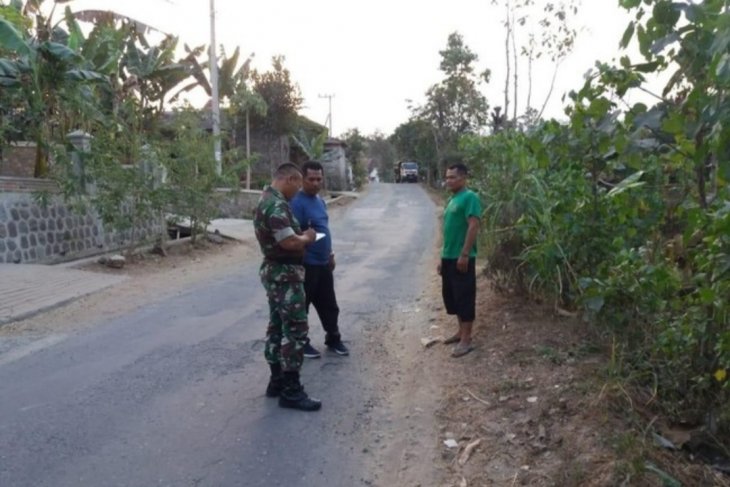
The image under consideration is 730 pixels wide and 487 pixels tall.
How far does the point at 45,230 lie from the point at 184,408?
360 inches

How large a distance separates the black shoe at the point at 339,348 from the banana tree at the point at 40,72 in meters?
5.60

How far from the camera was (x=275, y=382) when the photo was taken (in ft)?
16.8

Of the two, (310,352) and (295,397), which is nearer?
(295,397)

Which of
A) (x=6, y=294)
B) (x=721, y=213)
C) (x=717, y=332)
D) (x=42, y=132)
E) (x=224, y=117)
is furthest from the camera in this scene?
(x=224, y=117)

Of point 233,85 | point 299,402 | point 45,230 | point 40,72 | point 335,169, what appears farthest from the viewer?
point 335,169

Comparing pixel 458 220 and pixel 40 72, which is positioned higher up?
pixel 40 72

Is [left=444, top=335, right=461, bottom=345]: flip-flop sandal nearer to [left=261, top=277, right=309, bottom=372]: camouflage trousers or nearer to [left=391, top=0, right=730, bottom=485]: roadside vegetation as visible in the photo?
[left=391, top=0, right=730, bottom=485]: roadside vegetation

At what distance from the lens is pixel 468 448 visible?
14.0ft

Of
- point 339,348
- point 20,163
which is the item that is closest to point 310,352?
point 339,348

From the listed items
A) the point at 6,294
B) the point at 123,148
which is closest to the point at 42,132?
the point at 123,148

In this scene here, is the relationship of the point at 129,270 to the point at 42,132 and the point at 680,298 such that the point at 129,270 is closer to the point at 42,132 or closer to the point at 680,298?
the point at 42,132

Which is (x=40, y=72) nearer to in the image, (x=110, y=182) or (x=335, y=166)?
(x=110, y=182)

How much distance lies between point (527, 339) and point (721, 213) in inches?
128

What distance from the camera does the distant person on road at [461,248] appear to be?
5953 millimetres
